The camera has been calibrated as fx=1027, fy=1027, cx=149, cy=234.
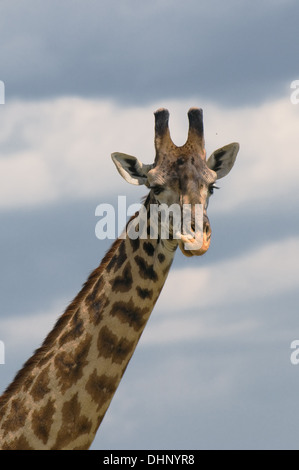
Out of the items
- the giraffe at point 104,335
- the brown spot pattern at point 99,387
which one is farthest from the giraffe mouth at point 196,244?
the brown spot pattern at point 99,387

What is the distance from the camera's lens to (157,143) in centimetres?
1527

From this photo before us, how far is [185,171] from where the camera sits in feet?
48.2

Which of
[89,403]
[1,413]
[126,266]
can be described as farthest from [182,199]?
[1,413]

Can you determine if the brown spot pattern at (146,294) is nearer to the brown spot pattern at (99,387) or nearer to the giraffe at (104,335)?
the giraffe at (104,335)

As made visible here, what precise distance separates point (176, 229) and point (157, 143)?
5.21 ft

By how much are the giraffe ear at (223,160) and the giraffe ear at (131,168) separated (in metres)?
1.09

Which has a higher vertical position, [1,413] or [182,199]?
[182,199]

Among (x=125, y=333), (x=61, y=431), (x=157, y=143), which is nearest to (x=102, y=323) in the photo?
(x=125, y=333)

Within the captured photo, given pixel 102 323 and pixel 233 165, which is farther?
pixel 233 165

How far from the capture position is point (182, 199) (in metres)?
14.4

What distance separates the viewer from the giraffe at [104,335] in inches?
579

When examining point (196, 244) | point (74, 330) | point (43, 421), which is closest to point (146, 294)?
point (74, 330)
